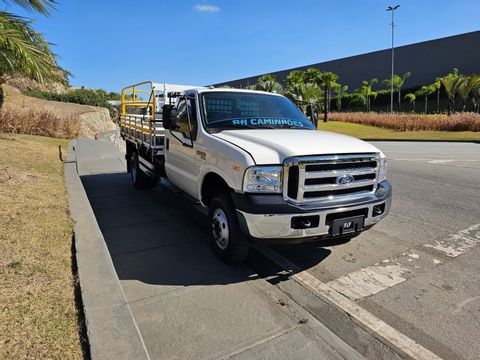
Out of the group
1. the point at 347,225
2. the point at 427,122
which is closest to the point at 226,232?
the point at 347,225

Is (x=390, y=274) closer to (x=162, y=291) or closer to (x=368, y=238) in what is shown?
(x=368, y=238)

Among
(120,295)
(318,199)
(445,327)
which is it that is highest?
(318,199)

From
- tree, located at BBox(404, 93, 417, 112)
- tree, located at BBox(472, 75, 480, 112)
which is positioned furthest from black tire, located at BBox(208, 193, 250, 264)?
tree, located at BBox(404, 93, 417, 112)

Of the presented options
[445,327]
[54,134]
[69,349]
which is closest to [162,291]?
[69,349]

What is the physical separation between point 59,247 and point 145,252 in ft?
3.28

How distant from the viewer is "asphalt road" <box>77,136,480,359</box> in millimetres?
3284

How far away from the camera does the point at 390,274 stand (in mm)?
4160

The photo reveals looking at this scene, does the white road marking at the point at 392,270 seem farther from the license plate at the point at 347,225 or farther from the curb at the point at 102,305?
the curb at the point at 102,305

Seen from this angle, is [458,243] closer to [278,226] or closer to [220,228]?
[278,226]

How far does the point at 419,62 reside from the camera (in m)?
64.7

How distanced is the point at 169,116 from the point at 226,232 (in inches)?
82.2

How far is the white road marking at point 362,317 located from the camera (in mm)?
2885

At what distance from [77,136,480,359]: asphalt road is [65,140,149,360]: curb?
9.7 inches

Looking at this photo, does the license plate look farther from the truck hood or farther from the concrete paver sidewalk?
the concrete paver sidewalk
